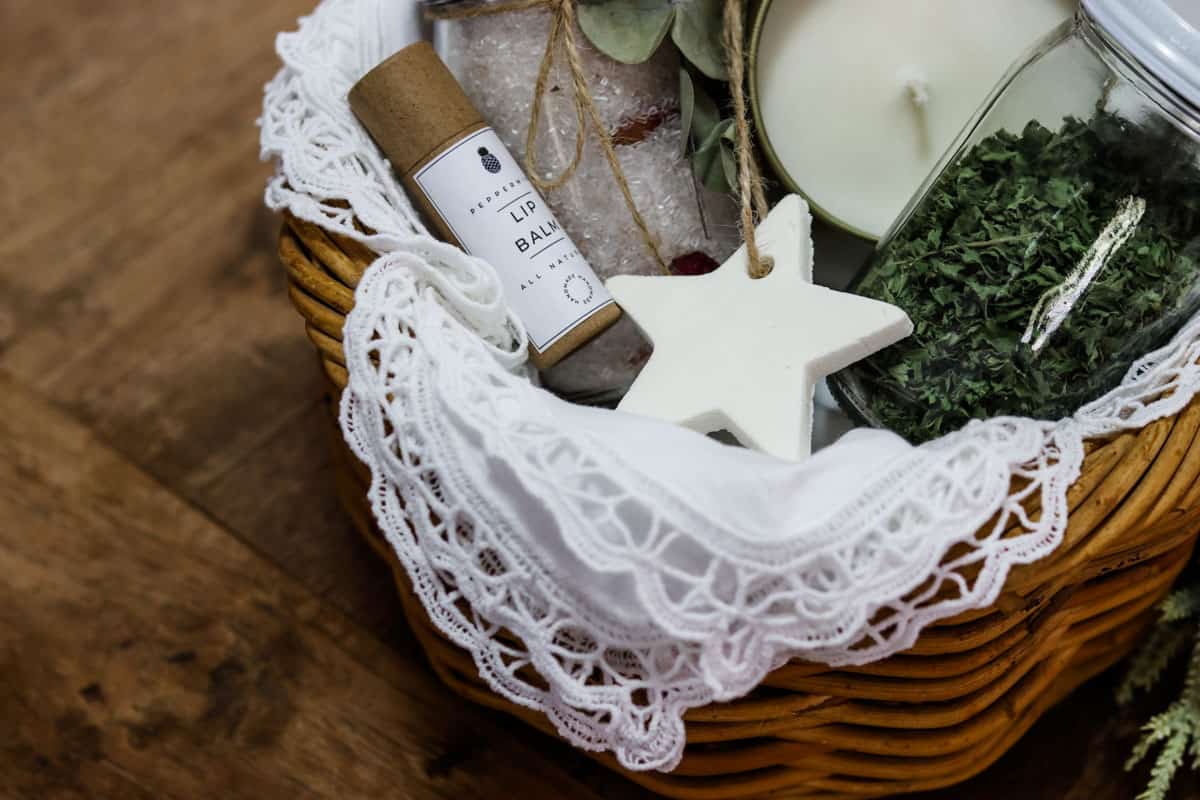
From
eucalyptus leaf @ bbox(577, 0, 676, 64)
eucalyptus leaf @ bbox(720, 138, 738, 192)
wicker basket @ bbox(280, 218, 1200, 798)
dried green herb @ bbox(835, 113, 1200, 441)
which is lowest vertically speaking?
wicker basket @ bbox(280, 218, 1200, 798)

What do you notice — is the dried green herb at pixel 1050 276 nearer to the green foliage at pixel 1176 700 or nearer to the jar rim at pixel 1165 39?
the jar rim at pixel 1165 39

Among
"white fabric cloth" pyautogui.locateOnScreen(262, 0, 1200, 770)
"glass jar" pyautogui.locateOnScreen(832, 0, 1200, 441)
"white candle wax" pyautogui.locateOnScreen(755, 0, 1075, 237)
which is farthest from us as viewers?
"white candle wax" pyautogui.locateOnScreen(755, 0, 1075, 237)

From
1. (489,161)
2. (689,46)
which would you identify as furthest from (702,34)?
(489,161)

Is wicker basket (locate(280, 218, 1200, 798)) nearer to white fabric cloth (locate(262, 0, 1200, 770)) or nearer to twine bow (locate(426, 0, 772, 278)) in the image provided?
white fabric cloth (locate(262, 0, 1200, 770))

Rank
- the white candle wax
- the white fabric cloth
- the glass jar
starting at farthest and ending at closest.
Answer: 1. the white candle wax
2. the glass jar
3. the white fabric cloth

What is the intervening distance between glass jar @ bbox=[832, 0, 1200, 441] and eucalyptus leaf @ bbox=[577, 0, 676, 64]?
191mm

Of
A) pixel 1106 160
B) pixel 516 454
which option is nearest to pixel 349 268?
pixel 516 454

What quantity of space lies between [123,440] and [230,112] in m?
0.35

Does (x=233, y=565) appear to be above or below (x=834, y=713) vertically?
above

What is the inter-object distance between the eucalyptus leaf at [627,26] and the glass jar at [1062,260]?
7.5 inches

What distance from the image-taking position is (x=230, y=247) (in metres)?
0.92

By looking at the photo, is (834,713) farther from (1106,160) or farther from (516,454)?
(1106,160)

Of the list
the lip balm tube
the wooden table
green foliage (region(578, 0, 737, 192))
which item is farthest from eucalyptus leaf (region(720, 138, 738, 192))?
the wooden table

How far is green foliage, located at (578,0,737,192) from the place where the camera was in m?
0.65
